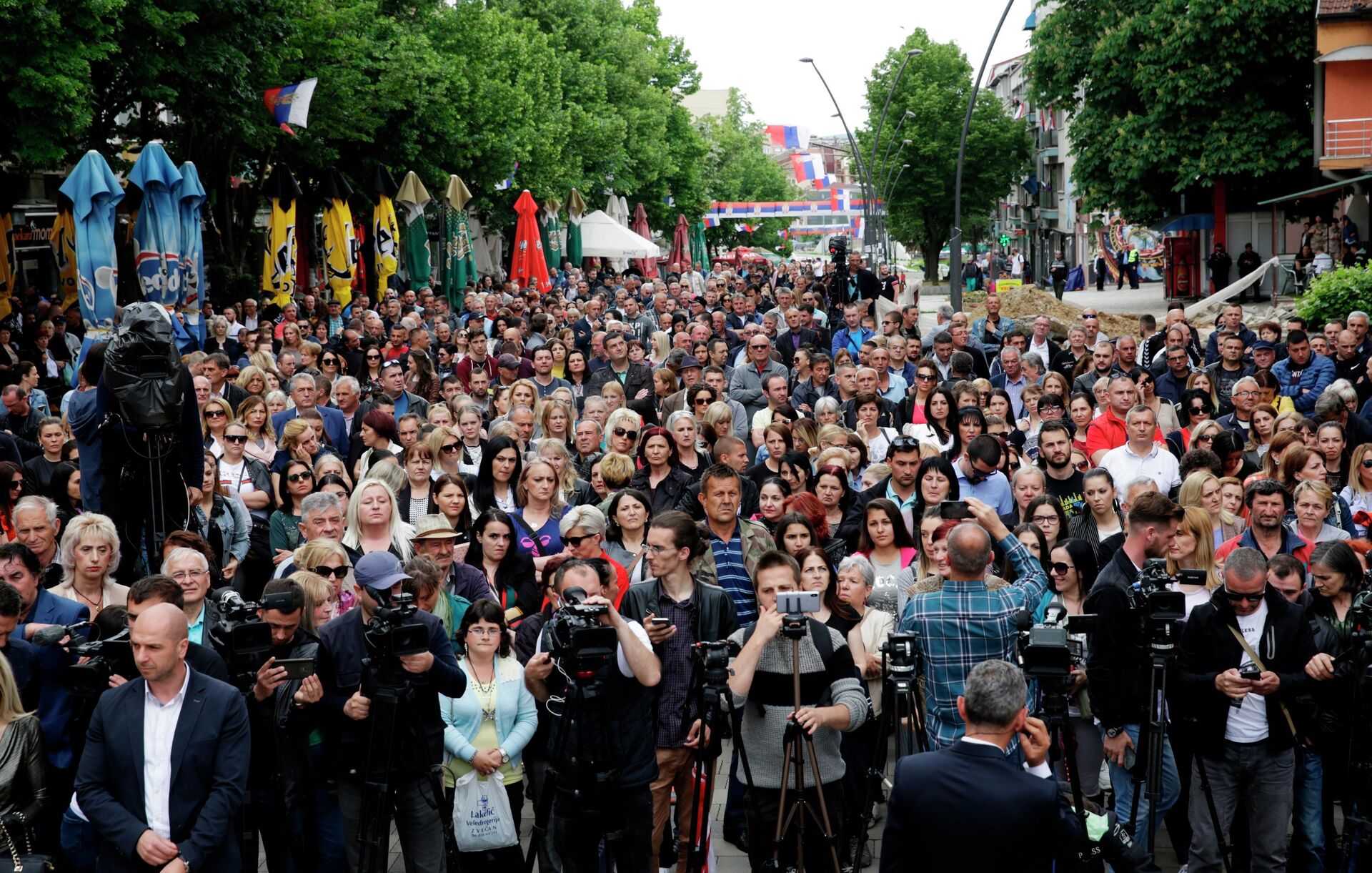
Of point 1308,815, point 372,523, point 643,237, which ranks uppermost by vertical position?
point 643,237

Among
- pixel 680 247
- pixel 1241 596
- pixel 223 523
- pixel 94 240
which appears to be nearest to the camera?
pixel 1241 596

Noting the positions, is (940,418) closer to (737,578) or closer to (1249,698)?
(737,578)

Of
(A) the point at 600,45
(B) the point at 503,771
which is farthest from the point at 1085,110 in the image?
(B) the point at 503,771

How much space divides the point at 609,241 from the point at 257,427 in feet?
90.1

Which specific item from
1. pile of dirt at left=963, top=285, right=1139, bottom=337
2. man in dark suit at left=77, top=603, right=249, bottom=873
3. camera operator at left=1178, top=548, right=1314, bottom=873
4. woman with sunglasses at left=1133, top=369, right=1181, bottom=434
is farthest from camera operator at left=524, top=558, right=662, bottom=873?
pile of dirt at left=963, top=285, right=1139, bottom=337

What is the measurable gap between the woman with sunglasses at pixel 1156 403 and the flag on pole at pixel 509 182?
21.8 meters

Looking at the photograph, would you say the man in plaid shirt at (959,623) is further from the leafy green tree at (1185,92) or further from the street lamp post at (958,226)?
the leafy green tree at (1185,92)

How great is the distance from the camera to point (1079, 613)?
700 centimetres

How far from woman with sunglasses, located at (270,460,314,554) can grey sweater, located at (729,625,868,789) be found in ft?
11.1

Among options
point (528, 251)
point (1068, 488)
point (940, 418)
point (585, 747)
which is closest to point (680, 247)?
point (528, 251)

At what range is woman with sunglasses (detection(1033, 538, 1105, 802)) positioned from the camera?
6.87m

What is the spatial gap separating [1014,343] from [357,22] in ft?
49.0

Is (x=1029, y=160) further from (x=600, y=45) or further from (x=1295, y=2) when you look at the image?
(x=1295, y=2)

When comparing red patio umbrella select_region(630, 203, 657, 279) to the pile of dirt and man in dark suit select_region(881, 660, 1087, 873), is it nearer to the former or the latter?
the pile of dirt
